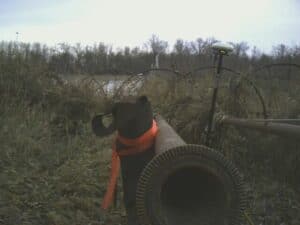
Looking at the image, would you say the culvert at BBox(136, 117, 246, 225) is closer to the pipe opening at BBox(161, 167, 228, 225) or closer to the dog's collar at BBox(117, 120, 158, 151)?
the pipe opening at BBox(161, 167, 228, 225)

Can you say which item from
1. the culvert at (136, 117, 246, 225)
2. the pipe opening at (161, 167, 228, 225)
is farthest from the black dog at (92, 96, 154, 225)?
the culvert at (136, 117, 246, 225)

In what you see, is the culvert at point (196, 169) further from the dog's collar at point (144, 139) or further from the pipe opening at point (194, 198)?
the dog's collar at point (144, 139)

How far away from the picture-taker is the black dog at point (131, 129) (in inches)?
155

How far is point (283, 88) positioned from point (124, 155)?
6.76 meters

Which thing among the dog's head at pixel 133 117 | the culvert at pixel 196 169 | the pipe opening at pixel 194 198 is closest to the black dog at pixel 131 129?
the dog's head at pixel 133 117

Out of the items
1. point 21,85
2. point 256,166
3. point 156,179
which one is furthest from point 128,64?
point 156,179

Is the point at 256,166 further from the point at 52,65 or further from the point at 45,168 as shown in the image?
the point at 52,65

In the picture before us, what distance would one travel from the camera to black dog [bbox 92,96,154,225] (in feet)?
12.9

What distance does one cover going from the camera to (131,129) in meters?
3.96

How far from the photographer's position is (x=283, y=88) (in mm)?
10172

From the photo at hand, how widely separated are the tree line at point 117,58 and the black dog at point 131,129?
17.0 ft

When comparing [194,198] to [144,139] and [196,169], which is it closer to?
[196,169]

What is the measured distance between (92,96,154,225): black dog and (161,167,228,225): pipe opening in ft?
1.66

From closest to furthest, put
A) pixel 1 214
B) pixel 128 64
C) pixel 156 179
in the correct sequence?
1. pixel 156 179
2. pixel 1 214
3. pixel 128 64
